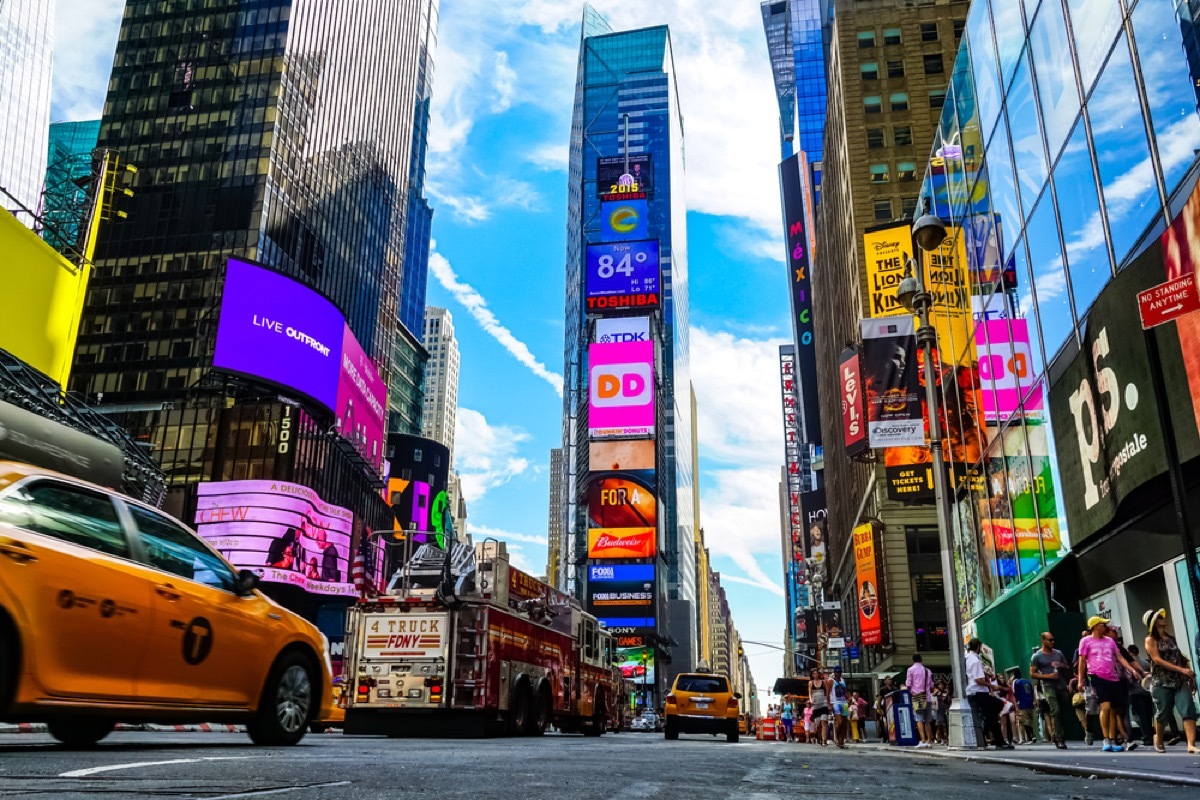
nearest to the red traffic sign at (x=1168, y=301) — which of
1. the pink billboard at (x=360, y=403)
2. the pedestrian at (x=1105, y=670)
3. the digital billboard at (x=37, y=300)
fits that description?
the pedestrian at (x=1105, y=670)

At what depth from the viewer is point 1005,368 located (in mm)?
21422

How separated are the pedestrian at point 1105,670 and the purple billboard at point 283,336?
5448 cm

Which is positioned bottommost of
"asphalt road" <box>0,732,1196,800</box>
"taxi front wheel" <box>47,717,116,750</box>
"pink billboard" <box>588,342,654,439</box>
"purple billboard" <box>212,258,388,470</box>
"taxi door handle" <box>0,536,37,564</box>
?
"asphalt road" <box>0,732,1196,800</box>

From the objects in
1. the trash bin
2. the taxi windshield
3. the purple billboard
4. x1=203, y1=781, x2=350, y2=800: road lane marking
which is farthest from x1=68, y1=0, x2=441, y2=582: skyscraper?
x1=203, y1=781, x2=350, y2=800: road lane marking

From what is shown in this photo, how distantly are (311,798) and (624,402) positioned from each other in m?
90.5

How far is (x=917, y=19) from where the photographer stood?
60344 millimetres

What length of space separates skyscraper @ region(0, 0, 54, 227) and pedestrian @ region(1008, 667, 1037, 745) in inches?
4242

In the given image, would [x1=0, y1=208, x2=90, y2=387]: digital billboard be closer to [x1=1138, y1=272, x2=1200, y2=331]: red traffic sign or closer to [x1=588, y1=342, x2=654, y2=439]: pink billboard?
[x1=1138, y1=272, x2=1200, y2=331]: red traffic sign

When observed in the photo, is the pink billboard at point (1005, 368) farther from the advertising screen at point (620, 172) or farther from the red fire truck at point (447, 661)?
the advertising screen at point (620, 172)

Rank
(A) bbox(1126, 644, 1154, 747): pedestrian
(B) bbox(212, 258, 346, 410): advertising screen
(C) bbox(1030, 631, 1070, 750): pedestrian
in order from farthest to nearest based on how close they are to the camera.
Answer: (B) bbox(212, 258, 346, 410): advertising screen
(C) bbox(1030, 631, 1070, 750): pedestrian
(A) bbox(1126, 644, 1154, 747): pedestrian

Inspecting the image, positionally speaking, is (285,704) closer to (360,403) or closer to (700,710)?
(700,710)

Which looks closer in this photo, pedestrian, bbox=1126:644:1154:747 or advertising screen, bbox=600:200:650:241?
pedestrian, bbox=1126:644:1154:747

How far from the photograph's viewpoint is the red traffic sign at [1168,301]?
28.7ft

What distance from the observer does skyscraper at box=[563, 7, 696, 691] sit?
303ft
